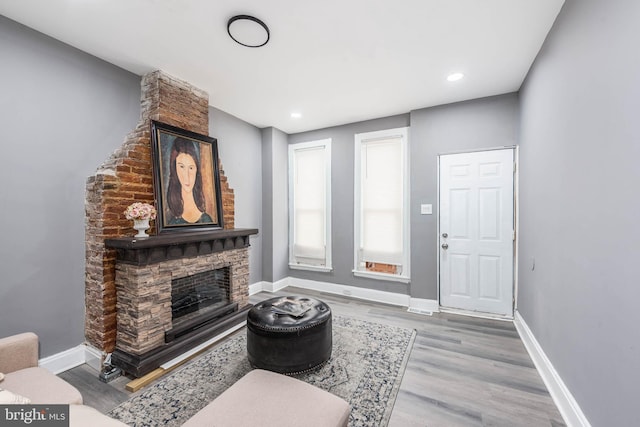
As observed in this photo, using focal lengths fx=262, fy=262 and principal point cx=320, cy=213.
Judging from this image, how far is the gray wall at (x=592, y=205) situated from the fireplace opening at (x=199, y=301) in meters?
3.10

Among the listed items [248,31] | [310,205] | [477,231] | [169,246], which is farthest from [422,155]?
[169,246]

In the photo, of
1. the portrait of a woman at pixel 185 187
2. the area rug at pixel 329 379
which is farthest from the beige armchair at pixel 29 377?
the portrait of a woman at pixel 185 187

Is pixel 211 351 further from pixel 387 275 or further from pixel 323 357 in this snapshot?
pixel 387 275

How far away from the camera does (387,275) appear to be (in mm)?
4055

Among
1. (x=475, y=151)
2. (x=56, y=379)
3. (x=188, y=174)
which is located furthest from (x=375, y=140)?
(x=56, y=379)

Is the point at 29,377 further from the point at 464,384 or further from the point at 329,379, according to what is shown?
the point at 464,384

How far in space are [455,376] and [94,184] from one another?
361 centimetres

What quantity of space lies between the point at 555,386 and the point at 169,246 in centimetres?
339

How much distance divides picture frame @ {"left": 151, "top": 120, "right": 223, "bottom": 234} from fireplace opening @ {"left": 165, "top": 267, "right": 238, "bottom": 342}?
601 mm

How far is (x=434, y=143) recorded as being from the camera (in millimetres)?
3666

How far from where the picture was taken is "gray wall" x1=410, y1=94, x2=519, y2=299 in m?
3.35

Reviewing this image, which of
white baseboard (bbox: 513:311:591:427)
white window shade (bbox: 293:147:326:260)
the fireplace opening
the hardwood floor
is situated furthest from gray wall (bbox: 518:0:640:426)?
the fireplace opening

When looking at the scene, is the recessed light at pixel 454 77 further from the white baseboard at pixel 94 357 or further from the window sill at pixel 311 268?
the white baseboard at pixel 94 357

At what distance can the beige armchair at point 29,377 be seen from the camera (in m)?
1.41
